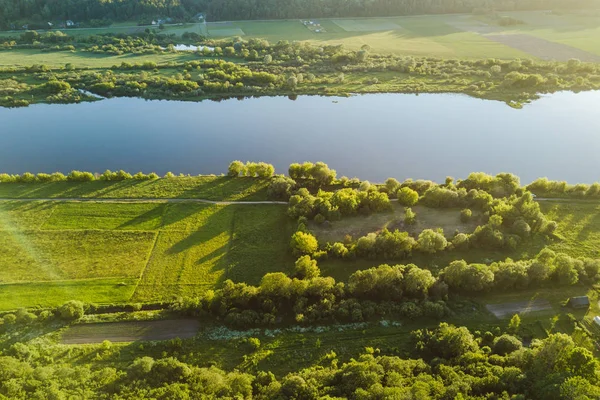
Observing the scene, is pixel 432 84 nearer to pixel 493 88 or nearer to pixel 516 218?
pixel 493 88

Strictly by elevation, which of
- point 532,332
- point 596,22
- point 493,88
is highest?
point 596,22

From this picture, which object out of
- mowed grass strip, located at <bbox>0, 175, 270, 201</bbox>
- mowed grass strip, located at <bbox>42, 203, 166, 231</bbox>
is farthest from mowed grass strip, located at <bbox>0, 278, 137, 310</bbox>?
mowed grass strip, located at <bbox>0, 175, 270, 201</bbox>

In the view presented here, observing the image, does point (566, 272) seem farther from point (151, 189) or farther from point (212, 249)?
point (151, 189)

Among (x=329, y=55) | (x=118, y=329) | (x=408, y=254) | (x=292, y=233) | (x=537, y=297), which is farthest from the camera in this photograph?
(x=329, y=55)

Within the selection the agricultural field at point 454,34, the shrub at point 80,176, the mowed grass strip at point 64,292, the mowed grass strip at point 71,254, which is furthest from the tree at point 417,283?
the agricultural field at point 454,34

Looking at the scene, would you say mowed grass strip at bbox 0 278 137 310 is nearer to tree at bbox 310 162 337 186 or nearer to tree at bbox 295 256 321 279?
tree at bbox 295 256 321 279

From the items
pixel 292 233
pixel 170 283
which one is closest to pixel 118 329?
→ pixel 170 283

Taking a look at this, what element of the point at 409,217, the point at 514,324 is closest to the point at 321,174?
the point at 409,217
